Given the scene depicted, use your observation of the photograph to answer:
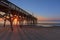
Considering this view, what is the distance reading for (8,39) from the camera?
11000 mm

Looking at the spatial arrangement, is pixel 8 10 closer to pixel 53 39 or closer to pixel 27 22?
pixel 53 39

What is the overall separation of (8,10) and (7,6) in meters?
0.93

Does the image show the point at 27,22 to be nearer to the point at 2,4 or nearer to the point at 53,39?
the point at 2,4

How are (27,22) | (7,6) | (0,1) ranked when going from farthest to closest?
(27,22)
(7,6)
(0,1)

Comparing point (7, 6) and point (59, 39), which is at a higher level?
point (7, 6)

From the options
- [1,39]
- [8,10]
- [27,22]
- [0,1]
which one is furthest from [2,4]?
[27,22]

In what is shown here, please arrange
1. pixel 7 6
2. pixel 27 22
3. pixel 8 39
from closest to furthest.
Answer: pixel 8 39, pixel 7 6, pixel 27 22

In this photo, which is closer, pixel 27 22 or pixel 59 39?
pixel 59 39

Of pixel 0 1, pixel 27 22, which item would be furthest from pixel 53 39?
pixel 27 22

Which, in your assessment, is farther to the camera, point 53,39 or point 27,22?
point 27,22

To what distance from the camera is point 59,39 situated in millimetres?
11352

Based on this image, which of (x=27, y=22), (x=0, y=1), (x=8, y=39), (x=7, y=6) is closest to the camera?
(x=8, y=39)

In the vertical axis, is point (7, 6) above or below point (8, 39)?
above

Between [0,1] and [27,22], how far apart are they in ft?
92.9
